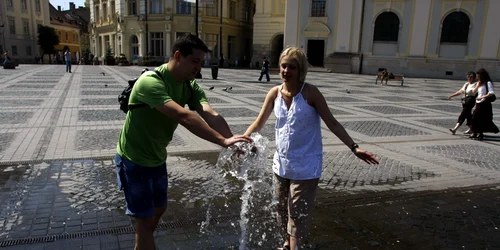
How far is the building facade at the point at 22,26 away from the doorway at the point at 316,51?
3874 cm

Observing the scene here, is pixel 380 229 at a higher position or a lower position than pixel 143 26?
lower

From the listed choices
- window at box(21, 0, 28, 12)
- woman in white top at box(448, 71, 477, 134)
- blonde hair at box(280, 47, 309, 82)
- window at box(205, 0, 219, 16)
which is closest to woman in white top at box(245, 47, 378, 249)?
blonde hair at box(280, 47, 309, 82)

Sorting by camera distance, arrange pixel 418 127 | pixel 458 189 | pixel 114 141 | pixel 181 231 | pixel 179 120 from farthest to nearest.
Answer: pixel 418 127
pixel 114 141
pixel 458 189
pixel 181 231
pixel 179 120

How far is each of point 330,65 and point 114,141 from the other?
100ft

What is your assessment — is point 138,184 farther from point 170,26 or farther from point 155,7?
point 155,7

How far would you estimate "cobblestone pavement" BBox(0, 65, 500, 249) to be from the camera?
3738 mm

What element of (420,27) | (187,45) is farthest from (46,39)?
(187,45)

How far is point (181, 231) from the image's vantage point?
3.82 meters

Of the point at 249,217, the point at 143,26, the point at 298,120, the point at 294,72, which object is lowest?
the point at 249,217

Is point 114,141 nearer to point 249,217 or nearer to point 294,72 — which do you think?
point 249,217

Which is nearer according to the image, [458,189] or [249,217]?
[249,217]

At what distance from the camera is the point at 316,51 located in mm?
37031

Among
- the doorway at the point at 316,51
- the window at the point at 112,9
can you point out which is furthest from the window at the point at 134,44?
the doorway at the point at 316,51

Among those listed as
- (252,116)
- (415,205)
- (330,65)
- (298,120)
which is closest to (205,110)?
(298,120)
